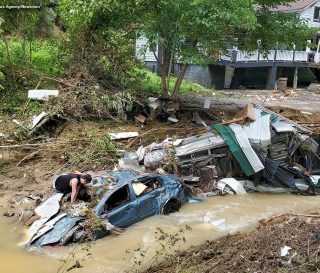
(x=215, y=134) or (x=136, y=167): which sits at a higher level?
(x=215, y=134)

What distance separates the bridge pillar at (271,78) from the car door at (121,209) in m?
26.4

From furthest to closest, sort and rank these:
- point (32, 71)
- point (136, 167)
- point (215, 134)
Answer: point (32, 71)
point (215, 134)
point (136, 167)

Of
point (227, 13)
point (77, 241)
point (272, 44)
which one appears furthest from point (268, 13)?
point (77, 241)

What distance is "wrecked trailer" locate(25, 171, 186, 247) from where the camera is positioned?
29.3ft

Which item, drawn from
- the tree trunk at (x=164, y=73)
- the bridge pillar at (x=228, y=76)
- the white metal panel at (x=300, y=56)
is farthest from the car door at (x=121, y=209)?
the white metal panel at (x=300, y=56)

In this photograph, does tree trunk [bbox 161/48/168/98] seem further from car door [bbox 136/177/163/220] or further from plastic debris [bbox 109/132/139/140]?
car door [bbox 136/177/163/220]

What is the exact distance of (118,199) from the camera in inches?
394

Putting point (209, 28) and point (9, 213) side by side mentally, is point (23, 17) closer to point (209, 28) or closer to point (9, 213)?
point (209, 28)

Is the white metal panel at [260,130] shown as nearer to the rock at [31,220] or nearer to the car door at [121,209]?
the car door at [121,209]

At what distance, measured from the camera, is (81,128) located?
48.4ft

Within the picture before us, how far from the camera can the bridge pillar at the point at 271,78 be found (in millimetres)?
34094

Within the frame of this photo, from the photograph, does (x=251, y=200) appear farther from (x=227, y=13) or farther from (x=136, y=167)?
(x=227, y=13)

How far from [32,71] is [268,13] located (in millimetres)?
9468

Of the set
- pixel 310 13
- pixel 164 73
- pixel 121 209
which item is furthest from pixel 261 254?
pixel 310 13
